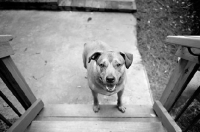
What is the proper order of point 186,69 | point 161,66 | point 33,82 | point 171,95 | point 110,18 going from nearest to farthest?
point 186,69 < point 171,95 < point 33,82 < point 161,66 < point 110,18

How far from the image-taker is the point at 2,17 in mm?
5105

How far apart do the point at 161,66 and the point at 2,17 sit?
610cm

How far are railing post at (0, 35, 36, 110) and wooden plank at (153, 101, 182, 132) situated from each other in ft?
7.39

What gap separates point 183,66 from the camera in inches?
66.1

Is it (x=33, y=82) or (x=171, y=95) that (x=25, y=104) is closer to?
(x=33, y=82)

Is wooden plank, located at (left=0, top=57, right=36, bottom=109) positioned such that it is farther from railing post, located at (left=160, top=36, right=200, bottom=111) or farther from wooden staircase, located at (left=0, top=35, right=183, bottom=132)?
railing post, located at (left=160, top=36, right=200, bottom=111)

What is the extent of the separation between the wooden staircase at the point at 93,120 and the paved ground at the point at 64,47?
519 mm

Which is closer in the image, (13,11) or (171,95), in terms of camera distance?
(171,95)

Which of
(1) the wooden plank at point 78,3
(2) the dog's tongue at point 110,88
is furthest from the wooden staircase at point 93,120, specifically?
(1) the wooden plank at point 78,3

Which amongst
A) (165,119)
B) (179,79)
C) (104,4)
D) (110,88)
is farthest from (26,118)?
(104,4)

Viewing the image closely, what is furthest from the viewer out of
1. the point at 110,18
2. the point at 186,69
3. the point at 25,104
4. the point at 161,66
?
the point at 110,18

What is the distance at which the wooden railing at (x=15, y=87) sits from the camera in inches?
60.5

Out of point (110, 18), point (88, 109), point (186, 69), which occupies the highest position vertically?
point (186, 69)

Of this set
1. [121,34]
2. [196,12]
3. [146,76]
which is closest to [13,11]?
[121,34]
